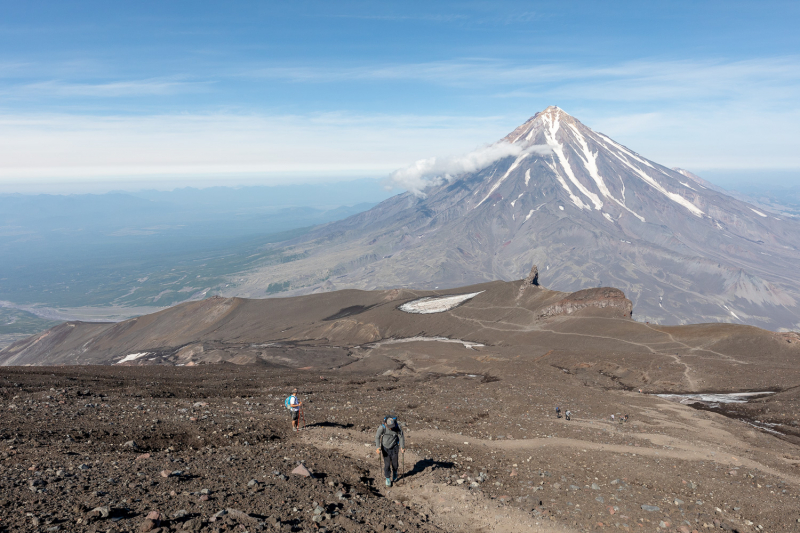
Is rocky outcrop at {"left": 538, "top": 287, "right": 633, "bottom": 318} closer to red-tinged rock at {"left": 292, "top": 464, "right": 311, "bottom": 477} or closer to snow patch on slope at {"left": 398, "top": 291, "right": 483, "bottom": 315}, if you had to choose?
snow patch on slope at {"left": 398, "top": 291, "right": 483, "bottom": 315}

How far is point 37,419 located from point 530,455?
1508cm

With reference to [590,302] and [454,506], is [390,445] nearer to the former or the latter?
[454,506]

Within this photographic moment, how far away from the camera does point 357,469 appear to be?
1104 cm

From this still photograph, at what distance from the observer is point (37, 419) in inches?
511

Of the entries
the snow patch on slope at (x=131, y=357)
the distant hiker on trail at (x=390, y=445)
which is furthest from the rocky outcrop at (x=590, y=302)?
the snow patch on slope at (x=131, y=357)

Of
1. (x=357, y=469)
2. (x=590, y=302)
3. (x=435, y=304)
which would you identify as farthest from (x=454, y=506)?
(x=435, y=304)

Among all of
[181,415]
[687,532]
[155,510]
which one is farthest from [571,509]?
[181,415]

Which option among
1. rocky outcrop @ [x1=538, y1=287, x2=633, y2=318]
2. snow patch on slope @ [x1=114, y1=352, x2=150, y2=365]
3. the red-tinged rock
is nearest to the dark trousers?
the red-tinged rock

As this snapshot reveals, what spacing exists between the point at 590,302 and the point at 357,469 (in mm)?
64845

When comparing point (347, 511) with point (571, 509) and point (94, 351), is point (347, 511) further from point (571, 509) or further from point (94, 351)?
point (94, 351)

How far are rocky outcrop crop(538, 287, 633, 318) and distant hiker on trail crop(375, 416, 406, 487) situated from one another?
6294 cm

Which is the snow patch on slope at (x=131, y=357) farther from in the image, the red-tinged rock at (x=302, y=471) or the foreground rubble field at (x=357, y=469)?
the red-tinged rock at (x=302, y=471)

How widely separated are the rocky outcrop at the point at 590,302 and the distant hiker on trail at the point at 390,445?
207 ft

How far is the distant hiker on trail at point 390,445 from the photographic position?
1024 cm
